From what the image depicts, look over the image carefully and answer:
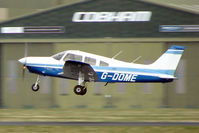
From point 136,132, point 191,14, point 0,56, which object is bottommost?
point 136,132

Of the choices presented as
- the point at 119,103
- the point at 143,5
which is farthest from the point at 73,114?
the point at 143,5

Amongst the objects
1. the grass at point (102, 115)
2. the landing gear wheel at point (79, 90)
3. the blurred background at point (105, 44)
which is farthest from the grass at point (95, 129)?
the blurred background at point (105, 44)

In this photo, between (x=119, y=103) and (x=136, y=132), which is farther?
(x=119, y=103)

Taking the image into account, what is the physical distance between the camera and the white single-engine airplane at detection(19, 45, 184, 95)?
24438 millimetres

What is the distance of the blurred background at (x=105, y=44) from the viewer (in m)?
32.9

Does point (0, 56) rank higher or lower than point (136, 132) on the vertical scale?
higher

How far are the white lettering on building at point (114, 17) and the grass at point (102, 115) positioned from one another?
609 centimetres

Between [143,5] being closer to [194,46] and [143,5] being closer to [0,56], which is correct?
[194,46]

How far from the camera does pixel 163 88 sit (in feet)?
108

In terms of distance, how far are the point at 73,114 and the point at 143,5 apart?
9.14m

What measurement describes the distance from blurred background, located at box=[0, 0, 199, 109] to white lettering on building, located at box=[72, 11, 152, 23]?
0.07 m

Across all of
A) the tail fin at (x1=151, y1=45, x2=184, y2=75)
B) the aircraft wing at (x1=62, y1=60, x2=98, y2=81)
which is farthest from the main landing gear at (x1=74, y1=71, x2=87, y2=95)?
the tail fin at (x1=151, y1=45, x2=184, y2=75)

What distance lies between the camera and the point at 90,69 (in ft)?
80.6

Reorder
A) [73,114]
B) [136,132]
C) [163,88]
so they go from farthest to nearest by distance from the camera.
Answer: [163,88] → [73,114] → [136,132]
